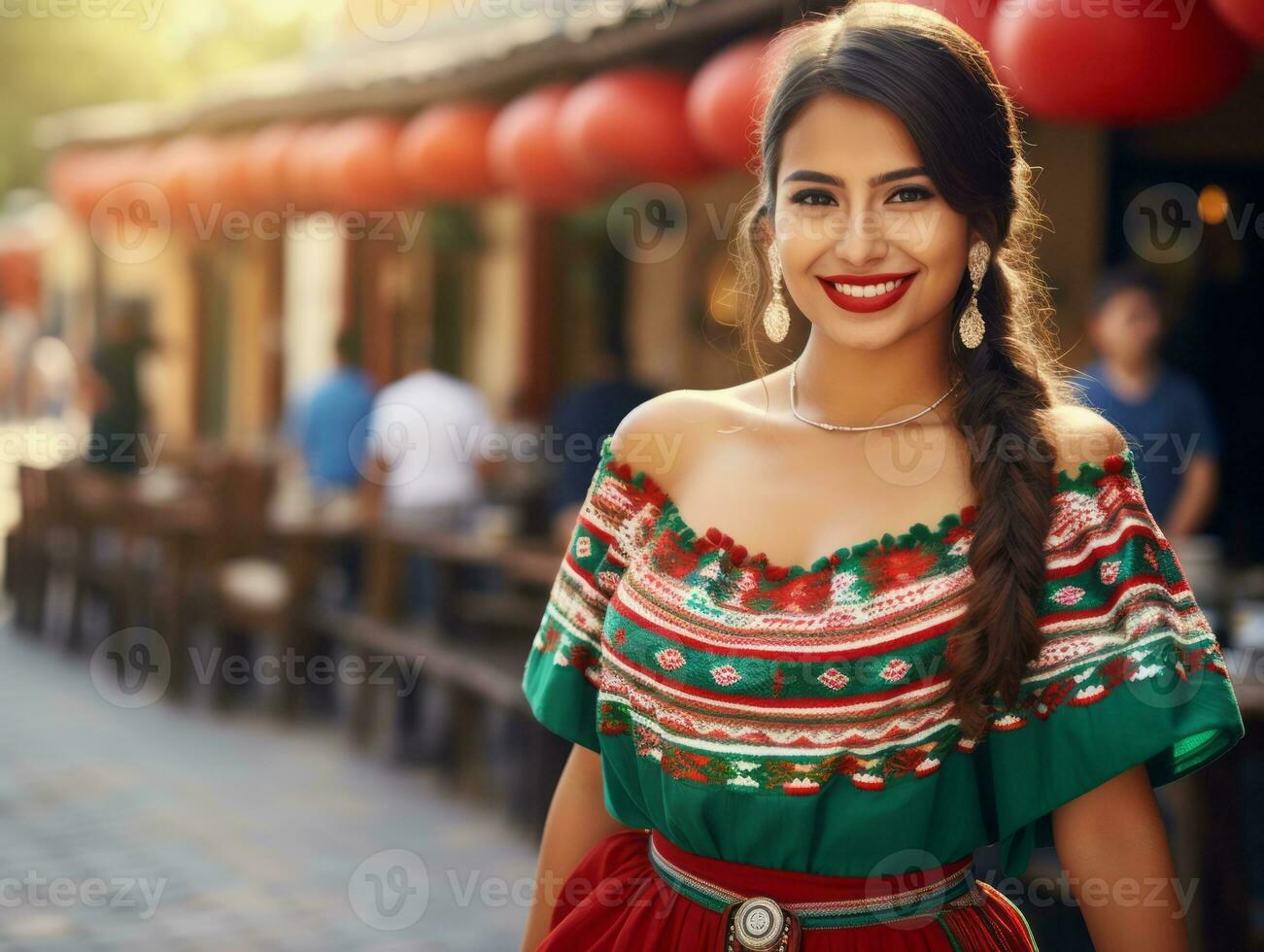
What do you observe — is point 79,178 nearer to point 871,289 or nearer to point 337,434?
point 337,434

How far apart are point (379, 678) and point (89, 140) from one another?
25.3ft

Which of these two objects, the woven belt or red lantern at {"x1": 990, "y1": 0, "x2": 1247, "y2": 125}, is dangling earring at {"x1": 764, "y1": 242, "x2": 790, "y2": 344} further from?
red lantern at {"x1": 990, "y1": 0, "x2": 1247, "y2": 125}

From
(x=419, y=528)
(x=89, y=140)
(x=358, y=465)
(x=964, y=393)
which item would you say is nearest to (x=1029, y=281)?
(x=964, y=393)

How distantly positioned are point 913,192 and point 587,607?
2.47ft

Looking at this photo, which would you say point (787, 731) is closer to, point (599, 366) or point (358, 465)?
point (599, 366)

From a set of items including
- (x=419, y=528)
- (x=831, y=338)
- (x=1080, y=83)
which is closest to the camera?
(x=831, y=338)

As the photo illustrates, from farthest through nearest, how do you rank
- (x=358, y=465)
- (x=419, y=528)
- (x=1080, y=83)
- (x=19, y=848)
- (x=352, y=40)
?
(x=352, y=40), (x=358, y=465), (x=419, y=528), (x=19, y=848), (x=1080, y=83)

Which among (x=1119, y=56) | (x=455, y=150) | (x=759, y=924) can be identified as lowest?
(x=759, y=924)

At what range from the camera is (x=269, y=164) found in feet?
32.3

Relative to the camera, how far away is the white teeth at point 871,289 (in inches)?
78.3

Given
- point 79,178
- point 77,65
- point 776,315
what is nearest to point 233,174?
point 79,178

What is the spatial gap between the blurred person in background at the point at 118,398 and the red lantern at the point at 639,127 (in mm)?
5684

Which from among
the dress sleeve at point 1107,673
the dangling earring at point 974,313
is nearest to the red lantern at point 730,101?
the dangling earring at point 974,313

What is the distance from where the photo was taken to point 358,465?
1012 centimetres
